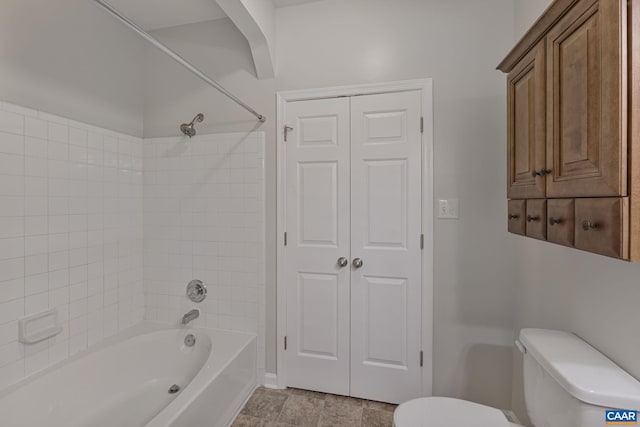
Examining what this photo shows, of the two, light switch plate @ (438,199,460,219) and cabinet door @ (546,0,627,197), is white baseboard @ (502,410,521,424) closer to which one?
light switch plate @ (438,199,460,219)

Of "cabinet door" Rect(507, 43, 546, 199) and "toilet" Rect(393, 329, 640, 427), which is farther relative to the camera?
"cabinet door" Rect(507, 43, 546, 199)

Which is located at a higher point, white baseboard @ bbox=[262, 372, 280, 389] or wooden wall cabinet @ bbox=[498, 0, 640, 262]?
wooden wall cabinet @ bbox=[498, 0, 640, 262]

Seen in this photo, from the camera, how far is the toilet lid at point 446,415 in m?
1.17

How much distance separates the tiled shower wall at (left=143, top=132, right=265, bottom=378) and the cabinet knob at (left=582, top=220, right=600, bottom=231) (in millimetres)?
1675

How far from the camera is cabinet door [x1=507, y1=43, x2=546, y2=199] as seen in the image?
1.05 meters

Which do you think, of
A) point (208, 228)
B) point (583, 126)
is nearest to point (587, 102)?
point (583, 126)

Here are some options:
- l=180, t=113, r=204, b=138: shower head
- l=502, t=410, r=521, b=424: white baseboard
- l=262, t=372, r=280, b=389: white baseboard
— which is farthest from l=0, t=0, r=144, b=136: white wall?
l=502, t=410, r=521, b=424: white baseboard

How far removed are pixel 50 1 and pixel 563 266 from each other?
2.99m

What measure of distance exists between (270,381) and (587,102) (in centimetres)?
219

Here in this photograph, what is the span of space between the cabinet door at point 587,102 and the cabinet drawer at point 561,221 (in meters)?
0.03

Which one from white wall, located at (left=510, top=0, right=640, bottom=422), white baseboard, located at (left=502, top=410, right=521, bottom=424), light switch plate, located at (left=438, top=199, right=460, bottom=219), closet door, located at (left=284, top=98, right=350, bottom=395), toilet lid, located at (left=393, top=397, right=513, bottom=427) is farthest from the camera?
closet door, located at (left=284, top=98, right=350, bottom=395)

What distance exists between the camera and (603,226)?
2.48ft

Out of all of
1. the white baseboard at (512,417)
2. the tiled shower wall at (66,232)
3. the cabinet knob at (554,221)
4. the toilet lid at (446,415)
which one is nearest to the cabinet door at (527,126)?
the cabinet knob at (554,221)

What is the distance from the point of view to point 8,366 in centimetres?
146
